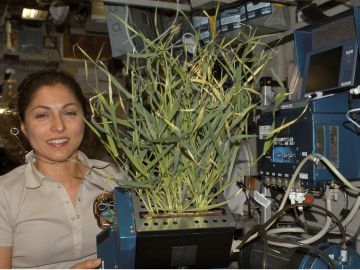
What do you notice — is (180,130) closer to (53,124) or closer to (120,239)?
(120,239)

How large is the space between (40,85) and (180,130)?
86 cm

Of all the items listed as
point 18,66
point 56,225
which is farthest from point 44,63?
point 56,225

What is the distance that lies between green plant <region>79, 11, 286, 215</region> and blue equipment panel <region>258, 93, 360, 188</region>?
1.83 ft

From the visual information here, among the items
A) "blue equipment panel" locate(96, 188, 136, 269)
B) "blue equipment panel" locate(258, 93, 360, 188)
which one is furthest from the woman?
"blue equipment panel" locate(258, 93, 360, 188)

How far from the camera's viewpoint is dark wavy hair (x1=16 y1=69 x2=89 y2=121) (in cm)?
157

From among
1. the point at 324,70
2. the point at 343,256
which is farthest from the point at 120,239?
the point at 324,70

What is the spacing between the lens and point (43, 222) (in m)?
1.49

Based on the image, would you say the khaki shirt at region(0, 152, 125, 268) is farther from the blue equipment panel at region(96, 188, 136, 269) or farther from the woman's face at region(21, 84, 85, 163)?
the blue equipment panel at region(96, 188, 136, 269)

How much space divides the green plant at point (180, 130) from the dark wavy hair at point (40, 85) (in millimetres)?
679

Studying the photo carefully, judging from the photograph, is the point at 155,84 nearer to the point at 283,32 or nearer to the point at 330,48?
the point at 330,48

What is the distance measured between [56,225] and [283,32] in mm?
1358

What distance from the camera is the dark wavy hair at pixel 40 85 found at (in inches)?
61.9

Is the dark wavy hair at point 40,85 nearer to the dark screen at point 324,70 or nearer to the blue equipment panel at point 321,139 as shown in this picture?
the blue equipment panel at point 321,139

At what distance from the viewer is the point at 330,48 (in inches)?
64.4
